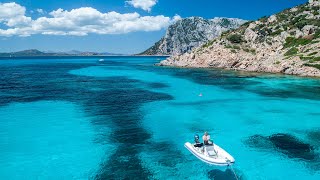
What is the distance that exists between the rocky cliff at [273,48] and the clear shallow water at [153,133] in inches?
1498

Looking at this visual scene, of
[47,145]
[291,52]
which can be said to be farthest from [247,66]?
[47,145]

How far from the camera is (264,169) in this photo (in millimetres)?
28875

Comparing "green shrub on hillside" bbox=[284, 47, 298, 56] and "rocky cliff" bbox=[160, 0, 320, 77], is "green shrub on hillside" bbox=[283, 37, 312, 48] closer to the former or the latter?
"rocky cliff" bbox=[160, 0, 320, 77]

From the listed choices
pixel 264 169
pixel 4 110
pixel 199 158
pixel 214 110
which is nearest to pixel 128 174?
pixel 199 158

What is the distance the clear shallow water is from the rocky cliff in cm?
3805

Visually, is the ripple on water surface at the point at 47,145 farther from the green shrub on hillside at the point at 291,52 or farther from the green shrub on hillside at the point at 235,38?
the green shrub on hillside at the point at 235,38

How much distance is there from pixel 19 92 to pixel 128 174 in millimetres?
54556

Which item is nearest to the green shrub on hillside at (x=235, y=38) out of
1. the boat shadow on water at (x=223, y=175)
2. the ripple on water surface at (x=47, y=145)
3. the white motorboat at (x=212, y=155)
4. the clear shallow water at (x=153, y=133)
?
the clear shallow water at (x=153, y=133)

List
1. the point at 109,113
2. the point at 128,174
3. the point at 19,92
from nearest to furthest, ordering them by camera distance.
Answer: the point at 128,174, the point at 109,113, the point at 19,92

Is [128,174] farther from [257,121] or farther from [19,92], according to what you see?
[19,92]

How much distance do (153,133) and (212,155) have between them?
12.1 m

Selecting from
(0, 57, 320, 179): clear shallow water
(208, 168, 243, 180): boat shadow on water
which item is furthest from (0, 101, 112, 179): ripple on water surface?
(208, 168, 243, 180): boat shadow on water

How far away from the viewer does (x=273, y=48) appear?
132750 millimetres

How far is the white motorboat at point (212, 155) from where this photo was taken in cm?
2719
